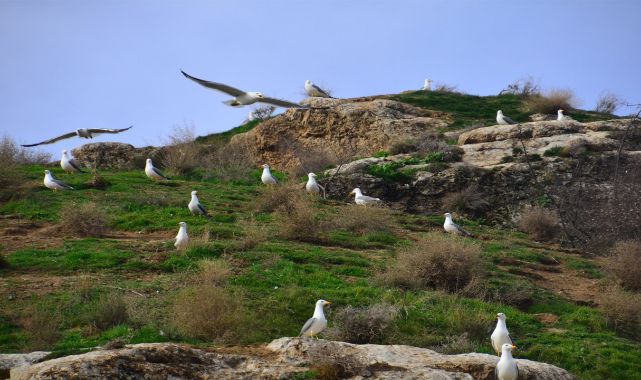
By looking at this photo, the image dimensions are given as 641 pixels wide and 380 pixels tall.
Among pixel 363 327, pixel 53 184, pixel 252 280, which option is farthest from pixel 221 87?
pixel 53 184

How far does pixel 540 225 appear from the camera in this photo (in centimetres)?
2466

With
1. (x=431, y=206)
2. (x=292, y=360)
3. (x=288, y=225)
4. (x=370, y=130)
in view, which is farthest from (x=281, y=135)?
(x=292, y=360)

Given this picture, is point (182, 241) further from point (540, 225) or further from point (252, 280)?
point (540, 225)

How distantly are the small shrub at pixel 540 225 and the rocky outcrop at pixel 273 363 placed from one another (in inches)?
519

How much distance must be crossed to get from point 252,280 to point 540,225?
433 inches

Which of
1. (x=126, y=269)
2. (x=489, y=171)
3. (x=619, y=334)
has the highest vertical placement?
(x=489, y=171)

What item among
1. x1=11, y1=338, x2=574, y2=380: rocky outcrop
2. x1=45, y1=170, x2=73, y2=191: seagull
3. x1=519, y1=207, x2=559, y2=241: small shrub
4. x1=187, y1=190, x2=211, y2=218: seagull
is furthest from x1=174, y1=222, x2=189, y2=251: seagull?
x1=519, y1=207, x2=559, y2=241: small shrub

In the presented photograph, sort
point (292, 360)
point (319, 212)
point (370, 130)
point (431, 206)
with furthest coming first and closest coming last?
point (370, 130)
point (431, 206)
point (319, 212)
point (292, 360)

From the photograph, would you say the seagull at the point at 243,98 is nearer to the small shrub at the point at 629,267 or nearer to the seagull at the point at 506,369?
the seagull at the point at 506,369

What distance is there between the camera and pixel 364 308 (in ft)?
47.8

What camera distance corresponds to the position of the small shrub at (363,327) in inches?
→ 533

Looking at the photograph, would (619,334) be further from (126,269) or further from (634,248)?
(126,269)

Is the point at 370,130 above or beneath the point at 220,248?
above

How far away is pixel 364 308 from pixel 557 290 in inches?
244
